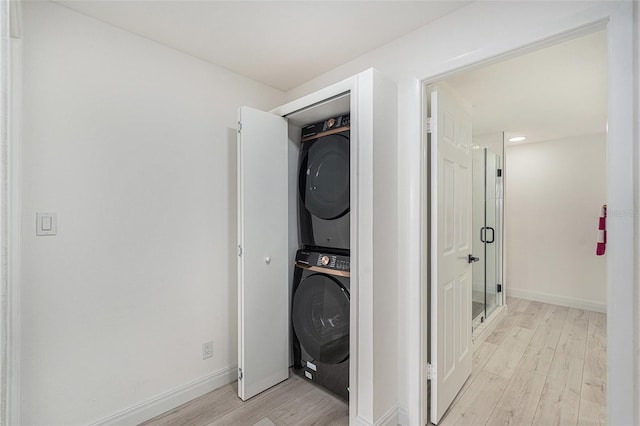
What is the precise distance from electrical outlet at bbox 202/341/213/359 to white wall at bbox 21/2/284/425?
4cm

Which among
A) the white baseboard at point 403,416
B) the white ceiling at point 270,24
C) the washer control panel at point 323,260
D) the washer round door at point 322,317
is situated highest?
the white ceiling at point 270,24

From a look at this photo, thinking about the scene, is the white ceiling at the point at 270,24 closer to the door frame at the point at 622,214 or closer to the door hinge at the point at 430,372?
the door frame at the point at 622,214

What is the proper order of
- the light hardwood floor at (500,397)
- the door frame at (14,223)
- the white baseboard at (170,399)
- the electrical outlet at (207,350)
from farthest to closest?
the electrical outlet at (207,350) → the light hardwood floor at (500,397) → the white baseboard at (170,399) → the door frame at (14,223)

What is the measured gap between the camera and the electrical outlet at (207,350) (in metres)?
2.07

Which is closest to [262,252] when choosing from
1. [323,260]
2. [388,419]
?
[323,260]

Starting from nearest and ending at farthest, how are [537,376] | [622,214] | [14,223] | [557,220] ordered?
[622,214] → [14,223] → [537,376] → [557,220]

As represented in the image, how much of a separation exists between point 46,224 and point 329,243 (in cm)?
158

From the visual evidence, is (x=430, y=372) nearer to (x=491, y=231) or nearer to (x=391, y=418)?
(x=391, y=418)

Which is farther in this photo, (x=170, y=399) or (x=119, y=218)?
(x=170, y=399)

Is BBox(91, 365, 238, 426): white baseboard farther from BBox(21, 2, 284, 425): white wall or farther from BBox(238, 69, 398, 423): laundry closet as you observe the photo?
BBox(238, 69, 398, 423): laundry closet

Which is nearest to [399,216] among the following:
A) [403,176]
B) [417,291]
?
[403,176]

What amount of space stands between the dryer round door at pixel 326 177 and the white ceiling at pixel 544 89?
0.81 m

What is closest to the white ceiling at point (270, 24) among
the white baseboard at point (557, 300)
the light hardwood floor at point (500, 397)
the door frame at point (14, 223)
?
the door frame at point (14, 223)

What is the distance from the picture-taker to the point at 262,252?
2.07m
